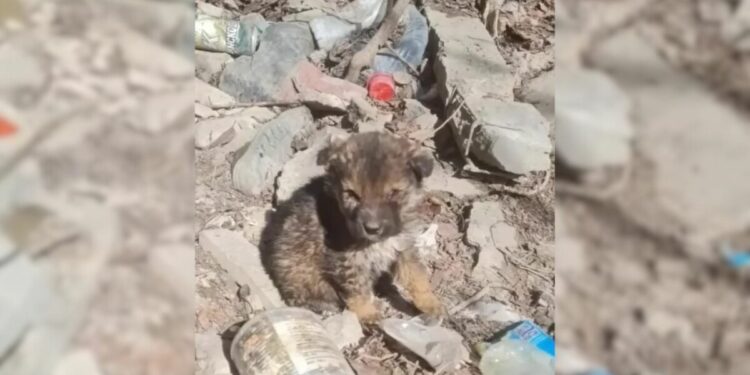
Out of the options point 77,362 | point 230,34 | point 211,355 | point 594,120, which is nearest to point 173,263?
point 77,362

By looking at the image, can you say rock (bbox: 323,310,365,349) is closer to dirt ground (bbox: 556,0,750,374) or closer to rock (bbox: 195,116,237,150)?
rock (bbox: 195,116,237,150)

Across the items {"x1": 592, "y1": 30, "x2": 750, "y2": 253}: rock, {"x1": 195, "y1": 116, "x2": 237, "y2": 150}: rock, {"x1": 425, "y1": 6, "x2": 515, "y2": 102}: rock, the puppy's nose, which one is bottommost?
the puppy's nose

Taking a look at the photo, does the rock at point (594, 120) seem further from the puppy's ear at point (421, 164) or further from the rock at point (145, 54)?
the puppy's ear at point (421, 164)

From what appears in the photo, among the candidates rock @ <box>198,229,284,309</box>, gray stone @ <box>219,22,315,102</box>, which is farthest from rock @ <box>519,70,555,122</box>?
rock @ <box>198,229,284,309</box>

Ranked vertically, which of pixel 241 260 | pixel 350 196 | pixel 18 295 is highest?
pixel 18 295

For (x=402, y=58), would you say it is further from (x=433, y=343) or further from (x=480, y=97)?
(x=433, y=343)

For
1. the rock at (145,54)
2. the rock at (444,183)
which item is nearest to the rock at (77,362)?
the rock at (145,54)

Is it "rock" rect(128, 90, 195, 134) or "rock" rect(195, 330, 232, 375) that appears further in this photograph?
"rock" rect(195, 330, 232, 375)
